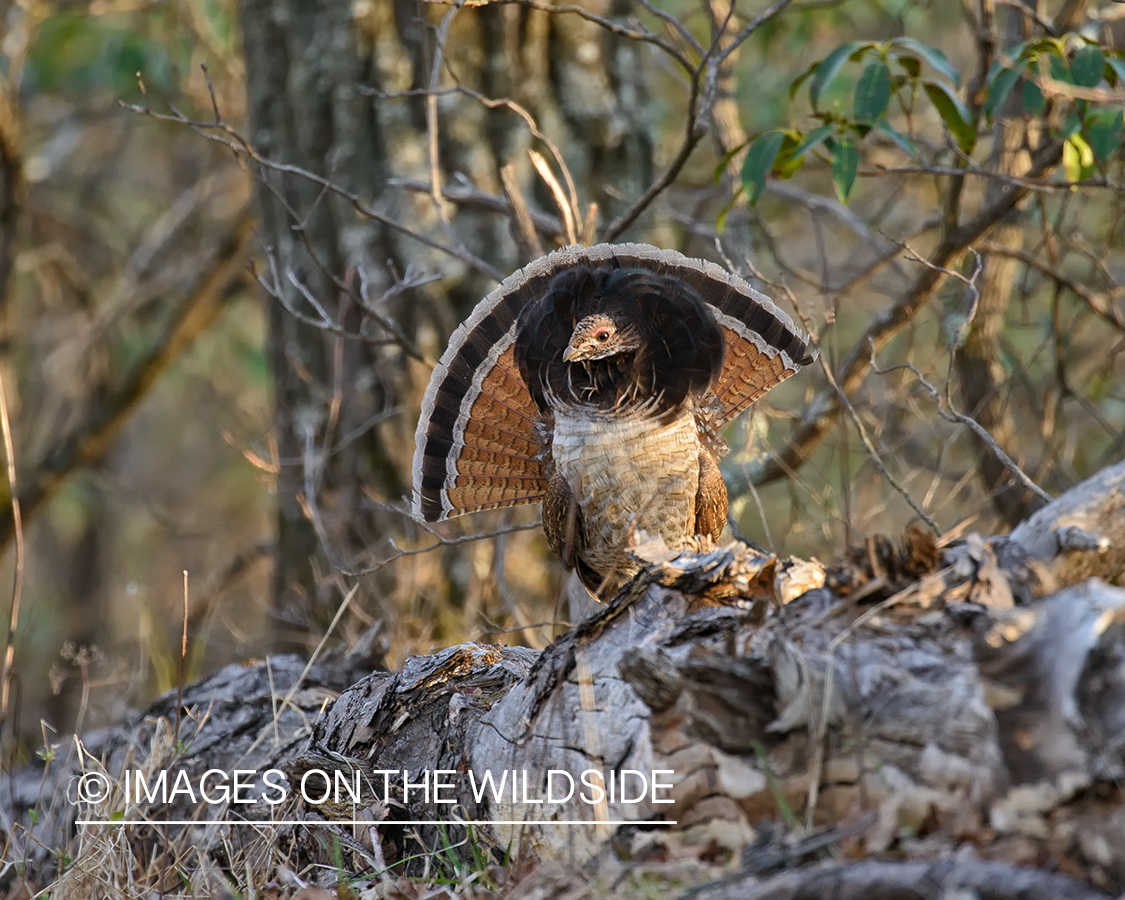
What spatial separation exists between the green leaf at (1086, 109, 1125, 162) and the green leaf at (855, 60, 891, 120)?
676mm

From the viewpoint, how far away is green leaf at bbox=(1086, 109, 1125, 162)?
3.39 metres

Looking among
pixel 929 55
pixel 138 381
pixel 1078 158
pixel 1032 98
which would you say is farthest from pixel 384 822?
pixel 138 381

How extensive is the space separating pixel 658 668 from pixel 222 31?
6.46 m

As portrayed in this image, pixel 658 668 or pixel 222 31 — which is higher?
pixel 222 31

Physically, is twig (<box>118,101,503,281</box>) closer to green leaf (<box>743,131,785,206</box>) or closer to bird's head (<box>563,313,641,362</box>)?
bird's head (<box>563,313,641,362</box>)

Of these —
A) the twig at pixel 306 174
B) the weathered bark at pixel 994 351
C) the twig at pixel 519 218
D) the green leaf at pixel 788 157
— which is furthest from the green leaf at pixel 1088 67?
the twig at pixel 306 174

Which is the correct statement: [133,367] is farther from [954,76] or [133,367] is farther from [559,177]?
[954,76]

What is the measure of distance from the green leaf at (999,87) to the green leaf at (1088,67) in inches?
7.1

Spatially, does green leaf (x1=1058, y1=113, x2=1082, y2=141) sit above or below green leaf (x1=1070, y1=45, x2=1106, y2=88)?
below

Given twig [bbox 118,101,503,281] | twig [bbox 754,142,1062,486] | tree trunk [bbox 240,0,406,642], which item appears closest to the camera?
twig [bbox 118,101,503,281]

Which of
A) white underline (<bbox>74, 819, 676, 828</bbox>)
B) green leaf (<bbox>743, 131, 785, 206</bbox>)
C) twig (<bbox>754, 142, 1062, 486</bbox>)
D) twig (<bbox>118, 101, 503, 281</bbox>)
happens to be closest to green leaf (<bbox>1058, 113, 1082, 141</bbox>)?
twig (<bbox>754, 142, 1062, 486</bbox>)

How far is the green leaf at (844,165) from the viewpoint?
3.51 metres

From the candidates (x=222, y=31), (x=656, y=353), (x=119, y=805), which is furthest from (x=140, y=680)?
(x=222, y=31)

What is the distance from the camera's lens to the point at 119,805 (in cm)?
298
